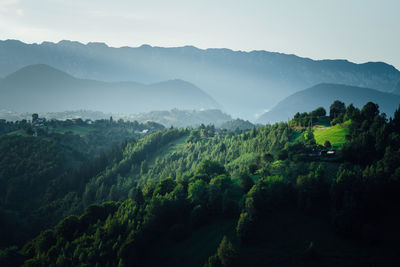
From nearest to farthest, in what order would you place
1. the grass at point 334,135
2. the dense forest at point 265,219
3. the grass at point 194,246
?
1. the dense forest at point 265,219
2. the grass at point 194,246
3. the grass at point 334,135

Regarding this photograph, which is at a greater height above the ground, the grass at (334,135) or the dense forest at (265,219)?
the grass at (334,135)

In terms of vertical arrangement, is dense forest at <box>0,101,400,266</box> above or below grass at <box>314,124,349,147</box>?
below

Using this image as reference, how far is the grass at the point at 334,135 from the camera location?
9934 cm

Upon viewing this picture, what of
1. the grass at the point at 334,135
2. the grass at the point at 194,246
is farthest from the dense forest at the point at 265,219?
the grass at the point at 334,135

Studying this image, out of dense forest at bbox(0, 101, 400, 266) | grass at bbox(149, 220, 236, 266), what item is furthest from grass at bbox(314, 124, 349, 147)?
grass at bbox(149, 220, 236, 266)

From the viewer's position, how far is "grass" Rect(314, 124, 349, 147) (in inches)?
3911

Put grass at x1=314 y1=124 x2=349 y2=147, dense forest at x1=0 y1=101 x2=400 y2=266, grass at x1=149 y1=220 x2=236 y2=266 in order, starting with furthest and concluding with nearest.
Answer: grass at x1=314 y1=124 x2=349 y2=147, grass at x1=149 y1=220 x2=236 y2=266, dense forest at x1=0 y1=101 x2=400 y2=266

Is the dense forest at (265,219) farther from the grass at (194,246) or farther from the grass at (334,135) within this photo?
the grass at (334,135)

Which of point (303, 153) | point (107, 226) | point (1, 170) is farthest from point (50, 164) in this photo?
point (303, 153)

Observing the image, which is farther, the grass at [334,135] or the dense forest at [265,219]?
the grass at [334,135]

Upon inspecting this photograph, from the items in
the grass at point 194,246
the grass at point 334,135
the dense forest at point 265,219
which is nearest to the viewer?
the dense forest at point 265,219

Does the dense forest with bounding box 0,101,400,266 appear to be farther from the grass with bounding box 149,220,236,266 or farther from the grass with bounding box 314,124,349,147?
the grass with bounding box 314,124,349,147

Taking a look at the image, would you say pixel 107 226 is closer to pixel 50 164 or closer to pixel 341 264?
pixel 341 264

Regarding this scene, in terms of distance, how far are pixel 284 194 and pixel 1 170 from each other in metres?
161
